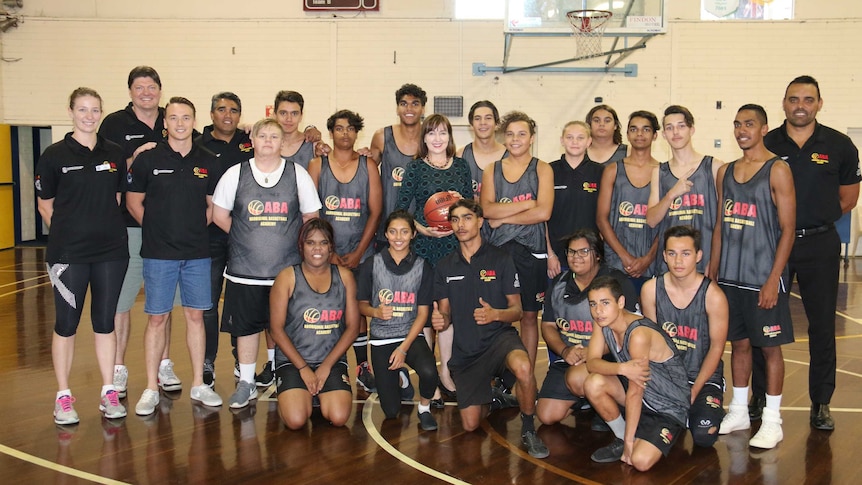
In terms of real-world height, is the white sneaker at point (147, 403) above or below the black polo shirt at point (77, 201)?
below

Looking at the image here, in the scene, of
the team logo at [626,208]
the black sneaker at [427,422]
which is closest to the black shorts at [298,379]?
the black sneaker at [427,422]

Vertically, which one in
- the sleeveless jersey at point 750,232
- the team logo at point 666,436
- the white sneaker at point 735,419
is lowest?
the white sneaker at point 735,419

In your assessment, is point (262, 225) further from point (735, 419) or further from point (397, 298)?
point (735, 419)

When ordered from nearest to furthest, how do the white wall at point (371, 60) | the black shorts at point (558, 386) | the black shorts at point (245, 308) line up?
1. the black shorts at point (558, 386)
2. the black shorts at point (245, 308)
3. the white wall at point (371, 60)

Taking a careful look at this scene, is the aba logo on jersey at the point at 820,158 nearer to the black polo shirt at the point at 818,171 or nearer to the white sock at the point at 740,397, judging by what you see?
the black polo shirt at the point at 818,171

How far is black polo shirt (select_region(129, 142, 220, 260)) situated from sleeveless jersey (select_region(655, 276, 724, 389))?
280cm

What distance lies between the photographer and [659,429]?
4.07 meters

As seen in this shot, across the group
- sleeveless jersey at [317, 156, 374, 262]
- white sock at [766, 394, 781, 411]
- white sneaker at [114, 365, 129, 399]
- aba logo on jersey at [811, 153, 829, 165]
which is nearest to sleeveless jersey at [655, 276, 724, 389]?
white sock at [766, 394, 781, 411]

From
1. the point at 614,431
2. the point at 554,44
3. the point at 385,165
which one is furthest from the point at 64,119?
the point at 614,431

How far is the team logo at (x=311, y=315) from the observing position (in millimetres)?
4828

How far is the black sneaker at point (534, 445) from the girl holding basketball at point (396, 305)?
2.34ft

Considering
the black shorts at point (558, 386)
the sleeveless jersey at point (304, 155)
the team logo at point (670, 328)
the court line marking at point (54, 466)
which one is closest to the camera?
the court line marking at point (54, 466)

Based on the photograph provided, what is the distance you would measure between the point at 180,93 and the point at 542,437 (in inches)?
449

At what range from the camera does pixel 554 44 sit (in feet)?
45.0
